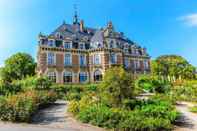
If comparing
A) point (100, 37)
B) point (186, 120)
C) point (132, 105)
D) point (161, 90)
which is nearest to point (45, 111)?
point (132, 105)

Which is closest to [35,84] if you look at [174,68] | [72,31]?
[72,31]

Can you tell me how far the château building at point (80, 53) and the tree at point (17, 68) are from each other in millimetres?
13932

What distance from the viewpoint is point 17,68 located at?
55.2 metres

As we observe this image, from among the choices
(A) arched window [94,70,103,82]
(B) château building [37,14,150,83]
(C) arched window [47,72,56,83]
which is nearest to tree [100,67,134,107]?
(C) arched window [47,72,56,83]

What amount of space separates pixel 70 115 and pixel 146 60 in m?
37.1

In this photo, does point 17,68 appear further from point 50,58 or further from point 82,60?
point 82,60

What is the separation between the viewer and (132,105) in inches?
709

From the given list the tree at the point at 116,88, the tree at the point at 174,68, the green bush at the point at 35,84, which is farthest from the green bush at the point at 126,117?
the tree at the point at 174,68

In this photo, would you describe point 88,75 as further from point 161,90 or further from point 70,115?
point 70,115

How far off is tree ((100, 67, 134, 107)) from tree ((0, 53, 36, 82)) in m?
39.9

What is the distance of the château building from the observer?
1628 inches

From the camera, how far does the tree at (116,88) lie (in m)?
17.7

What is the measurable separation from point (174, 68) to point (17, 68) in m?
37.2

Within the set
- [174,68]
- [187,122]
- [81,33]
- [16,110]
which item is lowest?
[187,122]
